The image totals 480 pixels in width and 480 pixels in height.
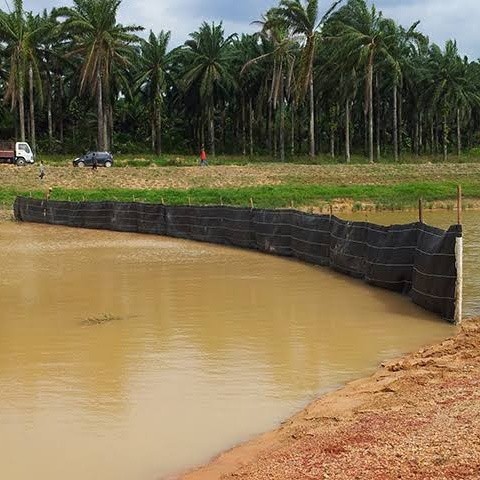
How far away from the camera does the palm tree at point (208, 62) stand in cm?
6456

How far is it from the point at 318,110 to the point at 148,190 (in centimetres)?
3676

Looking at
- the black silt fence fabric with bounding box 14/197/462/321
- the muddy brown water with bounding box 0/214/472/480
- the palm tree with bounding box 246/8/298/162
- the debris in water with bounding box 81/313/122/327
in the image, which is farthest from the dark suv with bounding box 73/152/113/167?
the debris in water with bounding box 81/313/122/327

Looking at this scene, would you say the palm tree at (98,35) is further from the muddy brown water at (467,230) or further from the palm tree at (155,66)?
the muddy brown water at (467,230)

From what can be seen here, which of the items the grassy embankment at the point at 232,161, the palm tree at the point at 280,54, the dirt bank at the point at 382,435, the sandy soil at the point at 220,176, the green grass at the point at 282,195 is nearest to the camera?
the dirt bank at the point at 382,435

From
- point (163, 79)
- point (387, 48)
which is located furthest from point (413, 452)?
point (163, 79)

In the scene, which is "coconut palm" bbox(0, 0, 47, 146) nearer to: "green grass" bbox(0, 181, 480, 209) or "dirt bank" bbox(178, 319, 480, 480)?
"green grass" bbox(0, 181, 480, 209)

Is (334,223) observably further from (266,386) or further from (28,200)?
(28,200)

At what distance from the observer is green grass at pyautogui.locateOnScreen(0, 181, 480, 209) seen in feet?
130

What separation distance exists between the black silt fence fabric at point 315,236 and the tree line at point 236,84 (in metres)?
23.1

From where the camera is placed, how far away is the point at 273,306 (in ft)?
45.3

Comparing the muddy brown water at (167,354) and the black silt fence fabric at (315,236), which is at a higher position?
the black silt fence fabric at (315,236)

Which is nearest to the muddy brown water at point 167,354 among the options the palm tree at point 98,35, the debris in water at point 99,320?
the debris in water at point 99,320

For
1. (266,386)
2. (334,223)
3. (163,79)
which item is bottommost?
(266,386)

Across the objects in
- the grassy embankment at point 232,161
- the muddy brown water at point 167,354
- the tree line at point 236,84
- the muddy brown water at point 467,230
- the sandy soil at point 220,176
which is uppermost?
the tree line at point 236,84
